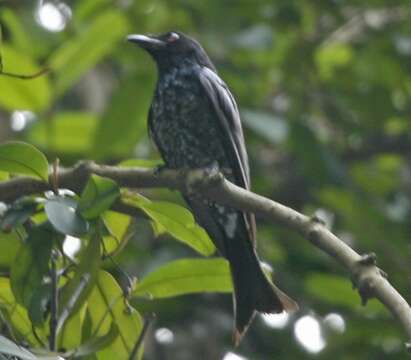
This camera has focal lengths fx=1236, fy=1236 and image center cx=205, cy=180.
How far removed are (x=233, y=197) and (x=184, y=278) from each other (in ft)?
0.97

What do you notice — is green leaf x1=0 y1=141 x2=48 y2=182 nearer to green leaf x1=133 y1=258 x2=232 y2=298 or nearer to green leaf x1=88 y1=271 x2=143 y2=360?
green leaf x1=88 y1=271 x2=143 y2=360

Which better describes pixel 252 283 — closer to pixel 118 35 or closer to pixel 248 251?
pixel 248 251

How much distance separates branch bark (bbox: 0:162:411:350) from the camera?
2621mm

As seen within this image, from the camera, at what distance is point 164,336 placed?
5262 millimetres

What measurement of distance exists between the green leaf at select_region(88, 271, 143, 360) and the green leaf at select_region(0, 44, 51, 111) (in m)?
1.70

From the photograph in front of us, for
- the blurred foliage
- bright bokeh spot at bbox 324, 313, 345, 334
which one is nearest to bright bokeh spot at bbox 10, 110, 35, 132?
the blurred foliage

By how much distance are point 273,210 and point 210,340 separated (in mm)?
2491

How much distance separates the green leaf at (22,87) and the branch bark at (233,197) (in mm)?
1450

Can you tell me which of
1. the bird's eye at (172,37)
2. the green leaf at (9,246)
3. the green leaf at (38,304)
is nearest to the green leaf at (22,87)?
the bird's eye at (172,37)

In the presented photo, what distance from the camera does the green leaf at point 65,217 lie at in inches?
104

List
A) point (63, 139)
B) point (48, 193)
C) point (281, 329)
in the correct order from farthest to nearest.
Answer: point (281, 329), point (63, 139), point (48, 193)

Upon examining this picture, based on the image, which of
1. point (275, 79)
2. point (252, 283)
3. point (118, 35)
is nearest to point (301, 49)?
point (275, 79)

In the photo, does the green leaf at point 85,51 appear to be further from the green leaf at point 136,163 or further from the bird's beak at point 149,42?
the green leaf at point 136,163

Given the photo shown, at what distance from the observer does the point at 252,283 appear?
3.44 metres
